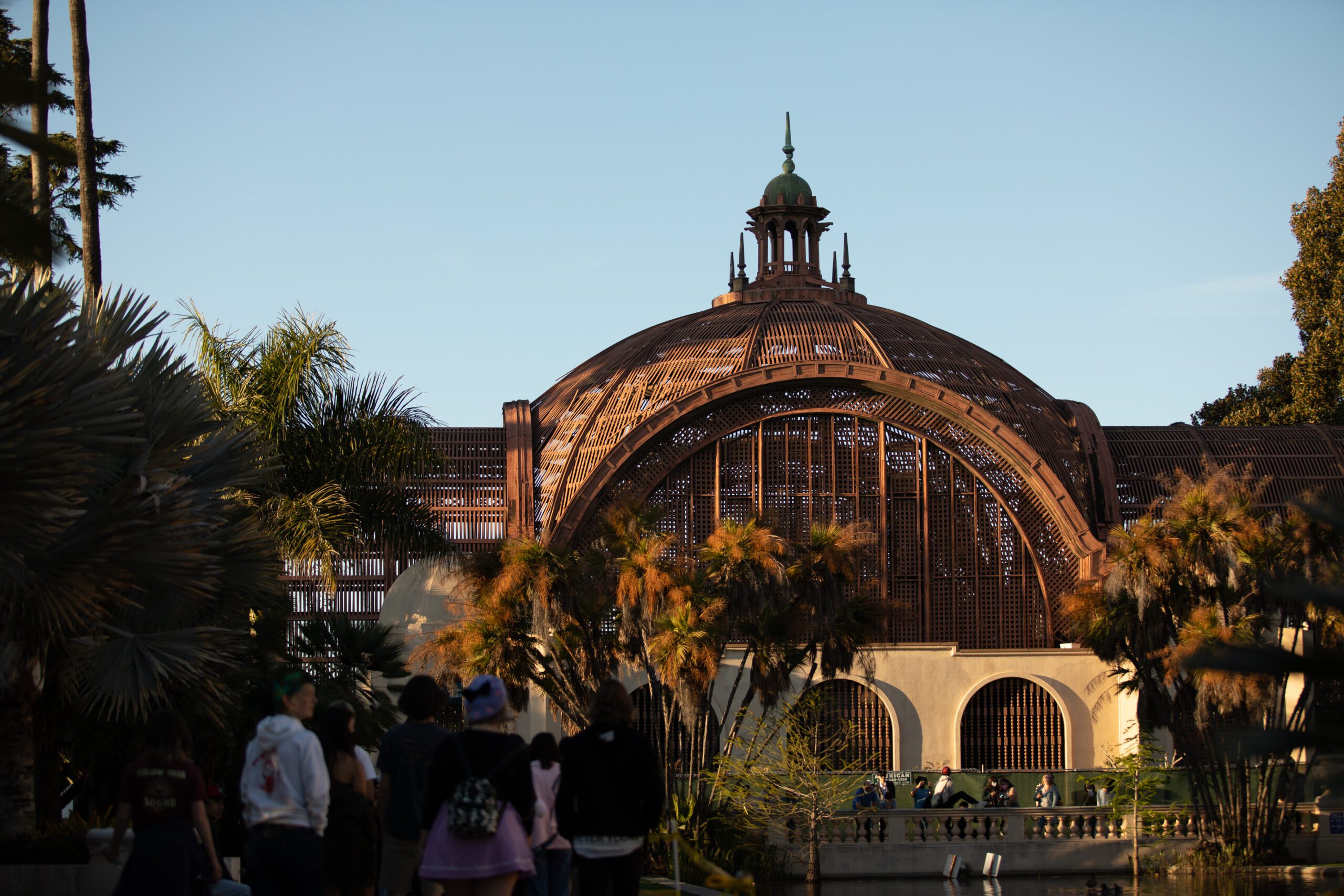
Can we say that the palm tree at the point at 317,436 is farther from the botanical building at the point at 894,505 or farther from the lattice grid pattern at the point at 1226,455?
the lattice grid pattern at the point at 1226,455

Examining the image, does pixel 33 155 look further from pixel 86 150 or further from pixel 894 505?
pixel 894 505

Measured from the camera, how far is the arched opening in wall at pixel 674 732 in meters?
21.9

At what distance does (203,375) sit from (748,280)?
1742 cm

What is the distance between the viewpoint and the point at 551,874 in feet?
31.2

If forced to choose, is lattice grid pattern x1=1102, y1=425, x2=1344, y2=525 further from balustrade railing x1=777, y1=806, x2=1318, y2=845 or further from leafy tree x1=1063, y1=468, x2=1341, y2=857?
balustrade railing x1=777, y1=806, x2=1318, y2=845

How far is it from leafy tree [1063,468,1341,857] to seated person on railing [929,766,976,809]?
306cm

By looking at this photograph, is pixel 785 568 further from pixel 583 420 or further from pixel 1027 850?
pixel 583 420

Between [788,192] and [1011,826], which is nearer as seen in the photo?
[1011,826]

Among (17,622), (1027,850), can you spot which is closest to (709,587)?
(1027,850)

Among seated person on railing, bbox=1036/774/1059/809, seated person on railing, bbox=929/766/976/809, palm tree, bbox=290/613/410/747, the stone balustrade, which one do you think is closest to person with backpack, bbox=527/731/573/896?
palm tree, bbox=290/613/410/747

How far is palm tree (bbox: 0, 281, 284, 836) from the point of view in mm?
10891

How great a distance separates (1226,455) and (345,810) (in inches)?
1091

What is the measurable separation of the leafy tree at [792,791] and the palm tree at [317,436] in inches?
228

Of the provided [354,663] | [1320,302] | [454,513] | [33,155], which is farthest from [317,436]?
[1320,302]
